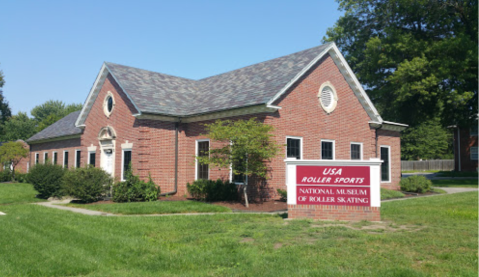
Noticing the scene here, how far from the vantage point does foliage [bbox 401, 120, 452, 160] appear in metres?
61.1

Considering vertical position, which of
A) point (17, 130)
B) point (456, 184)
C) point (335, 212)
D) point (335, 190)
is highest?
point (17, 130)

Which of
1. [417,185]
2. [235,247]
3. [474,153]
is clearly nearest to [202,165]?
[235,247]

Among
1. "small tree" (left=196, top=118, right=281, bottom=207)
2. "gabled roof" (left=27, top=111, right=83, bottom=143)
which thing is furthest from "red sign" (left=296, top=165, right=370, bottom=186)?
"gabled roof" (left=27, top=111, right=83, bottom=143)

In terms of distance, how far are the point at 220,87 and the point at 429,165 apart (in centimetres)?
5081

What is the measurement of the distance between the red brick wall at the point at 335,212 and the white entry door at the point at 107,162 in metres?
12.7

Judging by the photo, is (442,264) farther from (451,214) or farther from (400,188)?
(400,188)

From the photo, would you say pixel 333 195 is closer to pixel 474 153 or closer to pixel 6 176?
pixel 6 176

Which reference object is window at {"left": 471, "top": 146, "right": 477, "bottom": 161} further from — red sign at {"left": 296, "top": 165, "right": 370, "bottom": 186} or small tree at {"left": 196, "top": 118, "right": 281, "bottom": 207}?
red sign at {"left": 296, "top": 165, "right": 370, "bottom": 186}

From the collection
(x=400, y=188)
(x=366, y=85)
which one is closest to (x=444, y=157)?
→ (x=366, y=85)

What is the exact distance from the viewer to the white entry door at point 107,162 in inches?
814

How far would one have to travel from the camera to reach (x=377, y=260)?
628cm

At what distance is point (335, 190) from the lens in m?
10.7

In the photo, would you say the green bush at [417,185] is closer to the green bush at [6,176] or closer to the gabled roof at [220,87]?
the gabled roof at [220,87]

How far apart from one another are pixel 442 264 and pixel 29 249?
726 cm
